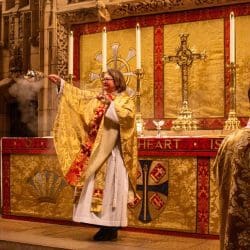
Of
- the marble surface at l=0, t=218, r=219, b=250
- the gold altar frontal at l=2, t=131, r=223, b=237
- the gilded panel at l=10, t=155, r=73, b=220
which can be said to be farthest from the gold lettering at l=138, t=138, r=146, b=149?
the gilded panel at l=10, t=155, r=73, b=220

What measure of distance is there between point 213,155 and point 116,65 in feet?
8.18

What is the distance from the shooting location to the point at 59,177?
6773mm

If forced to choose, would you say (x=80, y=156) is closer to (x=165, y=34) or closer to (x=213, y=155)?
(x=213, y=155)

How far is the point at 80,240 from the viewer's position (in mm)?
5762

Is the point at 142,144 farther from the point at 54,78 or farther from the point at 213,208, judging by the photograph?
the point at 54,78

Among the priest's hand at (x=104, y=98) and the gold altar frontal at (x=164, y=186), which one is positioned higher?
the priest's hand at (x=104, y=98)

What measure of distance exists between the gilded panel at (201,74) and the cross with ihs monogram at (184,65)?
0.36 meters

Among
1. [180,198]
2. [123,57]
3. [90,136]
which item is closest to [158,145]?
[180,198]

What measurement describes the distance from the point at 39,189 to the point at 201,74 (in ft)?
7.53

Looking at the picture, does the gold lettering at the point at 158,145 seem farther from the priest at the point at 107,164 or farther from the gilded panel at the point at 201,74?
the gilded panel at the point at 201,74

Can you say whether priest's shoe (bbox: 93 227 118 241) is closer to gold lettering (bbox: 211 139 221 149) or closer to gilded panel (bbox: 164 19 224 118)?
gold lettering (bbox: 211 139 221 149)

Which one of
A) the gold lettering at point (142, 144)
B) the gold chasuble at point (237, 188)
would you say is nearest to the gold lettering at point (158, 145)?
the gold lettering at point (142, 144)

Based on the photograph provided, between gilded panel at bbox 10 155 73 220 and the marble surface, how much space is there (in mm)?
296

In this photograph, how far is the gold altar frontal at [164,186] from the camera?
5.88 metres
